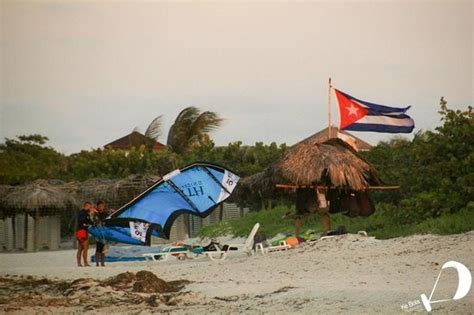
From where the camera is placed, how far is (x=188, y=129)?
1166 centimetres

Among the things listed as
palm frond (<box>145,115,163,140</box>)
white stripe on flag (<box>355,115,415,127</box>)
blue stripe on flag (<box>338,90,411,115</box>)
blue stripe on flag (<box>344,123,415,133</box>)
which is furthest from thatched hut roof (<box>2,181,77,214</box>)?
blue stripe on flag (<box>338,90,411,115</box>)

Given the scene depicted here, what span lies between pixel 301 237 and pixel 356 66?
2332mm

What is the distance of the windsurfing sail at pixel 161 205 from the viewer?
31.5 ft

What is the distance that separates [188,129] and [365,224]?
256 centimetres

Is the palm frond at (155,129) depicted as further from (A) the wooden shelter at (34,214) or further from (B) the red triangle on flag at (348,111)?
(A) the wooden shelter at (34,214)

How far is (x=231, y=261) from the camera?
9.94 m

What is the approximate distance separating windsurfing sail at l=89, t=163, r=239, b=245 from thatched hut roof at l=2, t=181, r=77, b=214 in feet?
12.8

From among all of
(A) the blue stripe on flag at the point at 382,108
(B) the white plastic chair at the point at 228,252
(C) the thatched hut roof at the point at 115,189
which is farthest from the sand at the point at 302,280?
(C) the thatched hut roof at the point at 115,189

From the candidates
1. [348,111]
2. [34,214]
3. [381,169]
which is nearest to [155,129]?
[348,111]

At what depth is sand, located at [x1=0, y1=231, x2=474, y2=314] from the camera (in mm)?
7902

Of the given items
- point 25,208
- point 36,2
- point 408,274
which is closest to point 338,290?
point 408,274

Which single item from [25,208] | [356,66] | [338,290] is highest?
[356,66]

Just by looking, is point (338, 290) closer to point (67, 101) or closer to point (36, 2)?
point (67, 101)

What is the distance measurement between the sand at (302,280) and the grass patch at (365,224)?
429 millimetres
